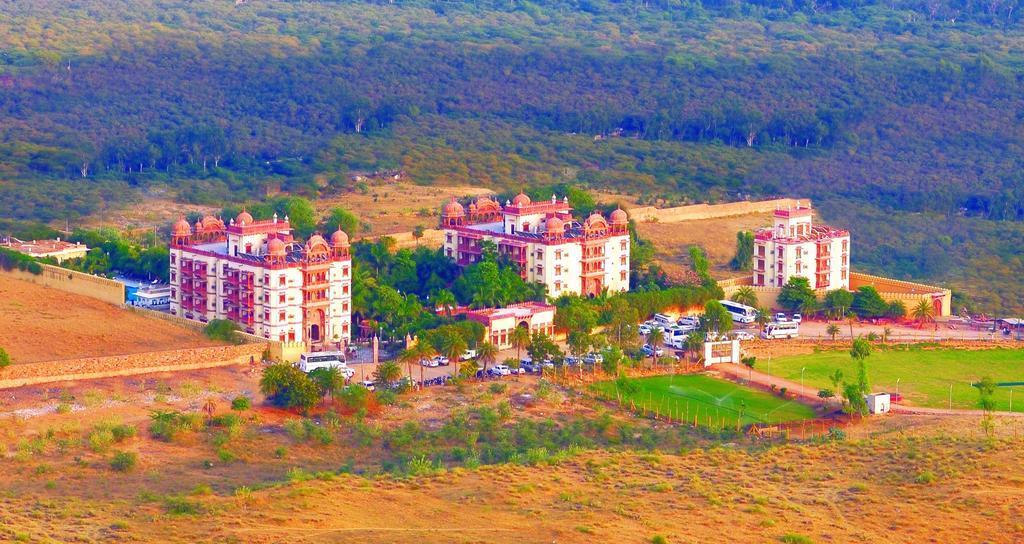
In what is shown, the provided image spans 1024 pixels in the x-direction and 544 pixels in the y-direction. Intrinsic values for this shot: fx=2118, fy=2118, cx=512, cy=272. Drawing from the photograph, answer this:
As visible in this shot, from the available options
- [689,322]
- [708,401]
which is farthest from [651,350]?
[708,401]

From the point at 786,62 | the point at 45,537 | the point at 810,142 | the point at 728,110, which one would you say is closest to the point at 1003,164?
the point at 810,142

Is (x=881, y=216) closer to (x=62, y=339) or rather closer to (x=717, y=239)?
(x=717, y=239)

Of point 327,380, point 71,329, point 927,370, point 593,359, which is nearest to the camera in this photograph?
point 327,380

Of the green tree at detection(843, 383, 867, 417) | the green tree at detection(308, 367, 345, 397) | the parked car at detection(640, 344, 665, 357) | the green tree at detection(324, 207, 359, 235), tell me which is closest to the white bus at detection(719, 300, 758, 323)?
the parked car at detection(640, 344, 665, 357)

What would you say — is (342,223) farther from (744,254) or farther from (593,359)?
(593,359)

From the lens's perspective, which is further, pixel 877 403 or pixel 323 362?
pixel 323 362

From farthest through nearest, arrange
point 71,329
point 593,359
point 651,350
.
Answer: point 651,350
point 71,329
point 593,359
